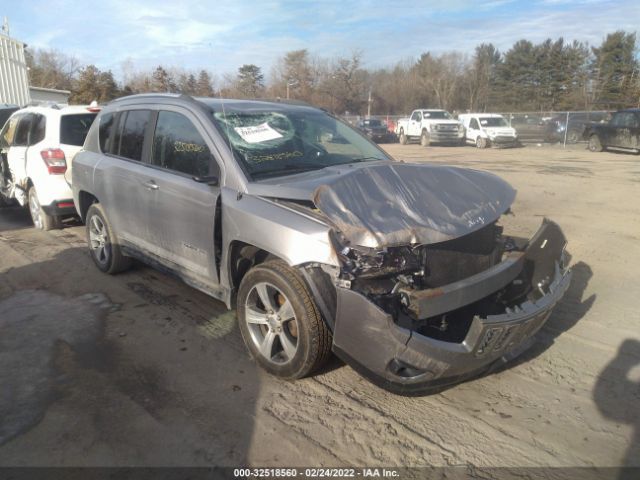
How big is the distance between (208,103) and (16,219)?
6.42 m

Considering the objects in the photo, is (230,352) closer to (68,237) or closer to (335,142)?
(335,142)

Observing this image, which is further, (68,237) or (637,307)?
(68,237)

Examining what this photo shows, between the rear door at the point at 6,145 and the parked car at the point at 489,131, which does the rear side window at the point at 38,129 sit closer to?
the rear door at the point at 6,145

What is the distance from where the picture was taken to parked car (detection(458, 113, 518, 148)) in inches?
1038

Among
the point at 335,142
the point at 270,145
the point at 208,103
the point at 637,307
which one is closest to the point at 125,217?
the point at 208,103

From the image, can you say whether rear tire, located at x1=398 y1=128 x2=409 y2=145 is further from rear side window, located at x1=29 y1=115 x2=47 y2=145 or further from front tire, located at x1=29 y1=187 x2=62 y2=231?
front tire, located at x1=29 y1=187 x2=62 y2=231

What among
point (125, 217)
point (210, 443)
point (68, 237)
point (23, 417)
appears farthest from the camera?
point (68, 237)

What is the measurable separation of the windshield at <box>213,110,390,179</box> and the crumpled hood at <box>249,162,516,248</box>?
0.29 metres

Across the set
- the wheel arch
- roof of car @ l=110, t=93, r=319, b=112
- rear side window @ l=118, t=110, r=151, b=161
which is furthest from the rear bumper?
roof of car @ l=110, t=93, r=319, b=112

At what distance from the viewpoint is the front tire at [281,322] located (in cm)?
313

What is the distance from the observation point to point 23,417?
3.10 meters

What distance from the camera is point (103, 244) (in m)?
5.68

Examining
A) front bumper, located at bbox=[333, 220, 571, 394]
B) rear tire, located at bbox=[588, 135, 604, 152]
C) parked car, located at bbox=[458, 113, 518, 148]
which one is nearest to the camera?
front bumper, located at bbox=[333, 220, 571, 394]

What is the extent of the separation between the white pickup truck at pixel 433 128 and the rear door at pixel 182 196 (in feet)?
84.7
